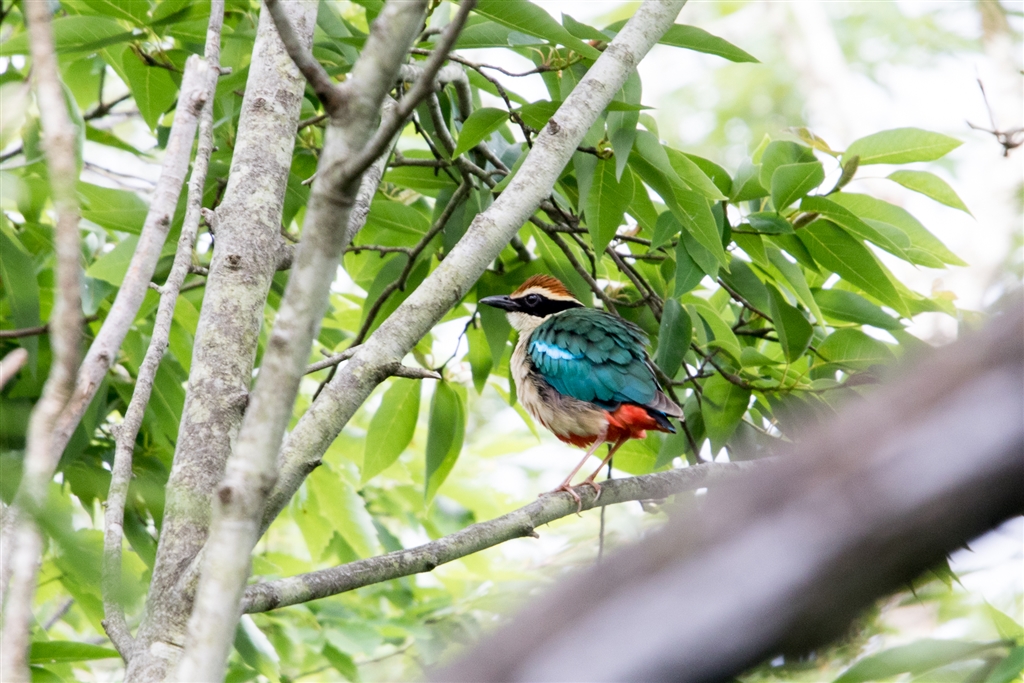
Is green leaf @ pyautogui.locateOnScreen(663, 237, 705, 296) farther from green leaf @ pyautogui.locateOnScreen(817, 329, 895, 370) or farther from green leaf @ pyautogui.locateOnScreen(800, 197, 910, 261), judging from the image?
green leaf @ pyautogui.locateOnScreen(817, 329, 895, 370)

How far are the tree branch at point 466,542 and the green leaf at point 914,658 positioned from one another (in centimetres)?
62

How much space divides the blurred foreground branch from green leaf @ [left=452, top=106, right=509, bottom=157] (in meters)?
2.52

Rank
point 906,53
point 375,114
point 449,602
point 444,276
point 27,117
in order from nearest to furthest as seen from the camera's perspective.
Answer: point 375,114 → point 444,276 → point 27,117 → point 449,602 → point 906,53

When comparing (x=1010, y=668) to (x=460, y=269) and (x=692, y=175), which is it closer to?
(x=460, y=269)

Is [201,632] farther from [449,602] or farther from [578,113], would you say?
[449,602]

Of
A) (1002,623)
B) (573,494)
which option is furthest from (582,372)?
(1002,623)

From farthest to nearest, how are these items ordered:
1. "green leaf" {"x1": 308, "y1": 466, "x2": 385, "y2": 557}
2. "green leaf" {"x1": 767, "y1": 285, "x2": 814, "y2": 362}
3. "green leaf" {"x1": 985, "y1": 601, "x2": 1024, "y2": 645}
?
1. "green leaf" {"x1": 308, "y1": 466, "x2": 385, "y2": 557}
2. "green leaf" {"x1": 767, "y1": 285, "x2": 814, "y2": 362}
3. "green leaf" {"x1": 985, "y1": 601, "x2": 1024, "y2": 645}

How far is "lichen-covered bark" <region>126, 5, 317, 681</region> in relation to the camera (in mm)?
2260

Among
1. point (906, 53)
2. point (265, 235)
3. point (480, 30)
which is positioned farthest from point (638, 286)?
point (906, 53)

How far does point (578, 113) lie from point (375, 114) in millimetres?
1176

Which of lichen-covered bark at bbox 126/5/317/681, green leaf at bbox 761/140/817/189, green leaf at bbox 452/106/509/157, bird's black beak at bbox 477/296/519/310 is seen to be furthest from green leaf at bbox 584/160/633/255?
lichen-covered bark at bbox 126/5/317/681

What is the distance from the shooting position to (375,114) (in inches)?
68.1

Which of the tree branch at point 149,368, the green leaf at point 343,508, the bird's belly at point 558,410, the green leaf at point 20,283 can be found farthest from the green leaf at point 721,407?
the green leaf at point 20,283

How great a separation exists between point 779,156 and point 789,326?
0.76 metres
